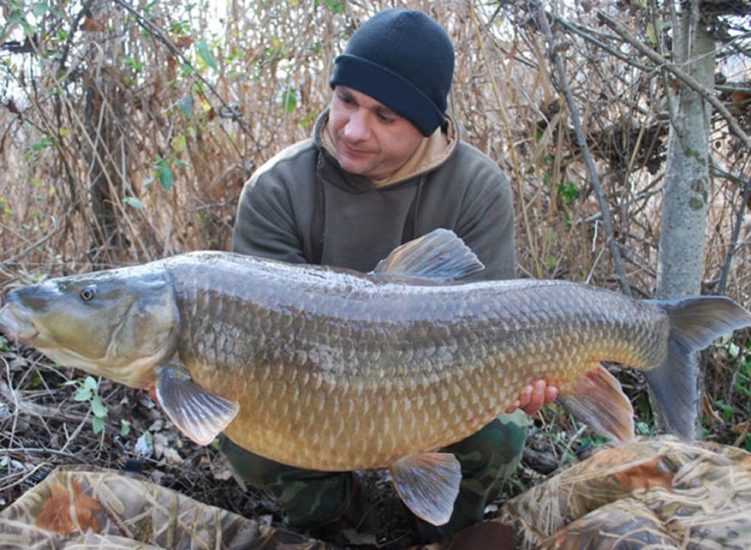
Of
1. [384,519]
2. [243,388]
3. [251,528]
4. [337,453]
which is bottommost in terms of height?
[384,519]

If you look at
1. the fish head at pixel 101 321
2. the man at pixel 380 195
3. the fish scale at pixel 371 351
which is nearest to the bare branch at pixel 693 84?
the man at pixel 380 195

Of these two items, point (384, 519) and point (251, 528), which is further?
point (384, 519)

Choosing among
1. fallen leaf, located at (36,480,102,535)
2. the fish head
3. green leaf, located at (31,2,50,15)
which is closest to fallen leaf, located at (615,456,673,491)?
the fish head

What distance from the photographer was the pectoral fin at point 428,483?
186 cm

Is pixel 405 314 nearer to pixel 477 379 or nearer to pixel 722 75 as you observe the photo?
pixel 477 379

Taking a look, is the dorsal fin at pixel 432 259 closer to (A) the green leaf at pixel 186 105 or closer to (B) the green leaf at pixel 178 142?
(A) the green leaf at pixel 186 105

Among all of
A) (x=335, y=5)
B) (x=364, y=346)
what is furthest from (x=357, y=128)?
(x=335, y=5)

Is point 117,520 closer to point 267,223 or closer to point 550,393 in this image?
point 267,223

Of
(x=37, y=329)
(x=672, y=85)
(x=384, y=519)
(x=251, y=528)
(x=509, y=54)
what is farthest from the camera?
(x=509, y=54)

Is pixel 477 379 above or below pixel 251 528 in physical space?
above

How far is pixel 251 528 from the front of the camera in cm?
Answer: 206

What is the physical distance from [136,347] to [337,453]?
51cm

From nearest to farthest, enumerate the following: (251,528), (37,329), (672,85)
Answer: (37,329) < (251,528) < (672,85)

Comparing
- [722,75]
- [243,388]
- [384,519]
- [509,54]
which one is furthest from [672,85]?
[243,388]
